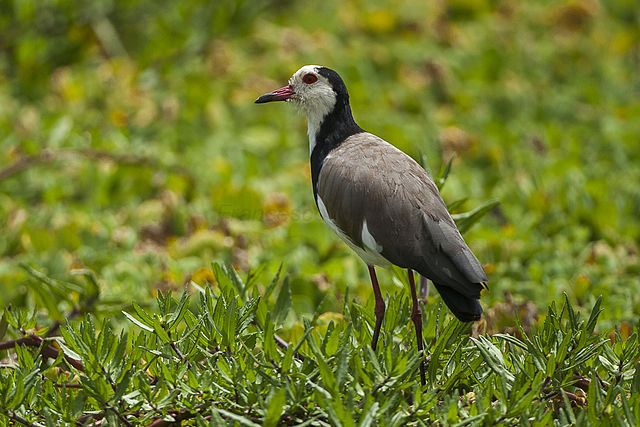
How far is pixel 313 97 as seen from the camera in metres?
2.86

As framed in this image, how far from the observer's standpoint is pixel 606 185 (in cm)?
462

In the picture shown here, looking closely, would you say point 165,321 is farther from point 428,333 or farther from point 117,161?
point 117,161

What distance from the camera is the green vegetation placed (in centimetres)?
227

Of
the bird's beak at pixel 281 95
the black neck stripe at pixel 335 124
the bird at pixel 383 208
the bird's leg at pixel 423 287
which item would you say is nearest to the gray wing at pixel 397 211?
the bird at pixel 383 208

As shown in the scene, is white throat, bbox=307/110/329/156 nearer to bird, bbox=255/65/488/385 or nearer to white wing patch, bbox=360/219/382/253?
bird, bbox=255/65/488/385

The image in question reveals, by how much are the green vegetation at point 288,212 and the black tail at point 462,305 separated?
0.11m

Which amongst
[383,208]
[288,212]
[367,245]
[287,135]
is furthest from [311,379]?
[287,135]

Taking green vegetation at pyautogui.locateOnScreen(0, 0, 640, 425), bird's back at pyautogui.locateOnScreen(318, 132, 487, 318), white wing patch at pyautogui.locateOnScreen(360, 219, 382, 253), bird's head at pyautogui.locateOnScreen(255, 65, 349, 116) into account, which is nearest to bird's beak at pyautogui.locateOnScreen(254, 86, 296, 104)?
bird's head at pyautogui.locateOnScreen(255, 65, 349, 116)

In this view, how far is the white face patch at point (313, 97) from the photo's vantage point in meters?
2.84

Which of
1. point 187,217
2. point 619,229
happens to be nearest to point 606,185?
point 619,229

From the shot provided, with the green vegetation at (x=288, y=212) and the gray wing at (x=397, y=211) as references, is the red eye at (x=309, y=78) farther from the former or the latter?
the green vegetation at (x=288, y=212)

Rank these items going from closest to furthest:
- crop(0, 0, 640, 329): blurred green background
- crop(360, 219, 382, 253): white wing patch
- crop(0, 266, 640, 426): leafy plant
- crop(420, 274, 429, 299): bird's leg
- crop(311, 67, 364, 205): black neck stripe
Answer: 1. crop(0, 266, 640, 426): leafy plant
2. crop(360, 219, 382, 253): white wing patch
3. crop(311, 67, 364, 205): black neck stripe
4. crop(420, 274, 429, 299): bird's leg
5. crop(0, 0, 640, 329): blurred green background

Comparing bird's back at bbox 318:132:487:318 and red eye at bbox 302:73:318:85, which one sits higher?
red eye at bbox 302:73:318:85

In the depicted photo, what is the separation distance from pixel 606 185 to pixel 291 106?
2.43 m
